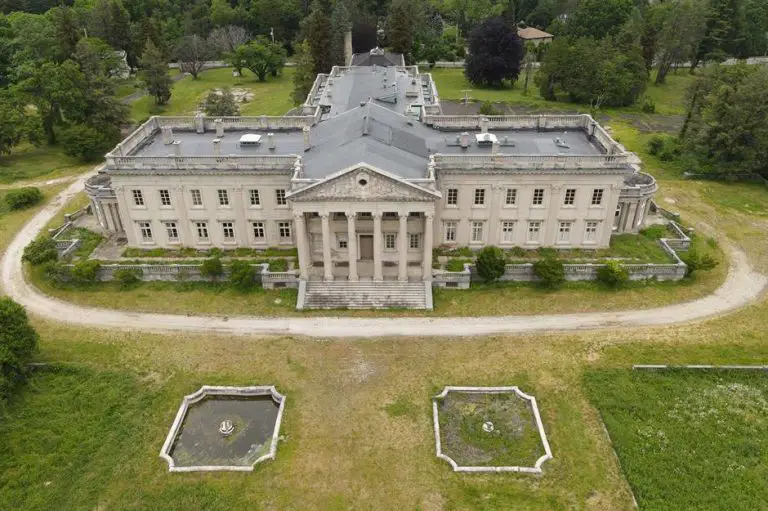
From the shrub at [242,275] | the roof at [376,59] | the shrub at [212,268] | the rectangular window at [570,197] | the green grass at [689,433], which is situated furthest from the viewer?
the roof at [376,59]

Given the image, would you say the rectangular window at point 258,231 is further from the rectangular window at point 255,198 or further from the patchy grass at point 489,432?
the patchy grass at point 489,432

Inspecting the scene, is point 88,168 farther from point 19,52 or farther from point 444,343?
point 444,343

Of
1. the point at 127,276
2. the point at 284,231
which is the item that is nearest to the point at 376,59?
the point at 284,231

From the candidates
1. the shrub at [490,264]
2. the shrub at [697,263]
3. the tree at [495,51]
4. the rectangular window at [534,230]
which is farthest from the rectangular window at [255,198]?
the tree at [495,51]

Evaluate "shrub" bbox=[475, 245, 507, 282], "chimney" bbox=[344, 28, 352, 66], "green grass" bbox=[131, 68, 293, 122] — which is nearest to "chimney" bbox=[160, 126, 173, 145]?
"shrub" bbox=[475, 245, 507, 282]

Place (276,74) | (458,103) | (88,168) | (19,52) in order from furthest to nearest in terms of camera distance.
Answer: (276,74) → (458,103) → (19,52) → (88,168)

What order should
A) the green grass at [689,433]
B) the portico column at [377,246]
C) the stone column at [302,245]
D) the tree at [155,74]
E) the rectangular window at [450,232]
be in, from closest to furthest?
the green grass at [689,433] → the portico column at [377,246] → the stone column at [302,245] → the rectangular window at [450,232] → the tree at [155,74]

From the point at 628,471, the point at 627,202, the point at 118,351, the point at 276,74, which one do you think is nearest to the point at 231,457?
the point at 118,351

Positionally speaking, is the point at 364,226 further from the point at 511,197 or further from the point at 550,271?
the point at 550,271
